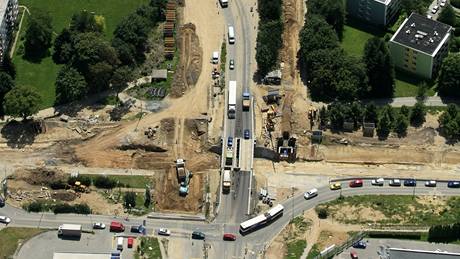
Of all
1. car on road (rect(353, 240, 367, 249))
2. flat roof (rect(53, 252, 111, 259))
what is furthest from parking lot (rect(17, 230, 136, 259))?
car on road (rect(353, 240, 367, 249))

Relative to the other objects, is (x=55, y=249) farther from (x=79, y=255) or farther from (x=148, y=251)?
(x=148, y=251)

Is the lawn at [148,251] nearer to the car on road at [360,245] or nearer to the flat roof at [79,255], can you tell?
the flat roof at [79,255]

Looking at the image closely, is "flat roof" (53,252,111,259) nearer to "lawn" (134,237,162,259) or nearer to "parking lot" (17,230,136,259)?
"parking lot" (17,230,136,259)

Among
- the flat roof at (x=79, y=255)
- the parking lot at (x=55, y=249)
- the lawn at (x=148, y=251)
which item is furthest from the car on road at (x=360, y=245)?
the flat roof at (x=79, y=255)

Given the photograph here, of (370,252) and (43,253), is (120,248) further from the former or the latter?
(370,252)

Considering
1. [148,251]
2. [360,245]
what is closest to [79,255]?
[148,251]

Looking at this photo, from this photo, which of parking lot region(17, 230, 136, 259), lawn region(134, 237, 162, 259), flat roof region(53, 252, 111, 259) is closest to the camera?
flat roof region(53, 252, 111, 259)

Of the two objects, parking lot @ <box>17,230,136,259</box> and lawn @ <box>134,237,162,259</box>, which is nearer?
parking lot @ <box>17,230,136,259</box>

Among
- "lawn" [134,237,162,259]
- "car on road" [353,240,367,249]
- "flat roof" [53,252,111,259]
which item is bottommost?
"flat roof" [53,252,111,259]

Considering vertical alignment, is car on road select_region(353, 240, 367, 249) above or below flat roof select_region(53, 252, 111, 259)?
above

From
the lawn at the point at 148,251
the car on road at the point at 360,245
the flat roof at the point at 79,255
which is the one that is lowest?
the flat roof at the point at 79,255

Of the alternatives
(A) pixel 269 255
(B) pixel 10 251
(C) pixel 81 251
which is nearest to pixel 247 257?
(A) pixel 269 255
